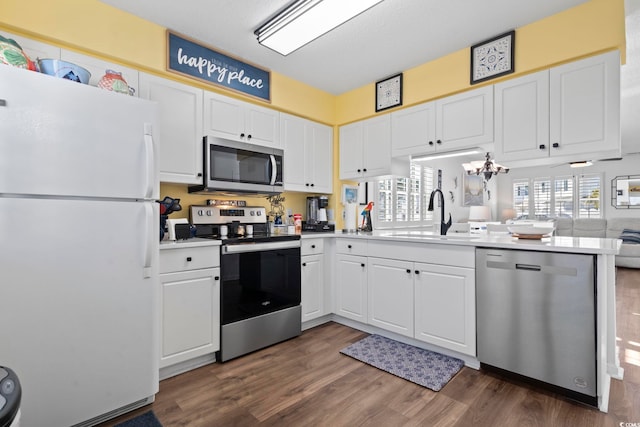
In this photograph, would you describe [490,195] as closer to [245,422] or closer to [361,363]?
[361,363]

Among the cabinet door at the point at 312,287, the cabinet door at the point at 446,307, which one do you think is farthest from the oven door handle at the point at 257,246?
the cabinet door at the point at 446,307

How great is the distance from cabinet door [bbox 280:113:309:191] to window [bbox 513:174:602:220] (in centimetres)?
707

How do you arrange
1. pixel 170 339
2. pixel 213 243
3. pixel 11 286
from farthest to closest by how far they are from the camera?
pixel 213 243, pixel 170 339, pixel 11 286

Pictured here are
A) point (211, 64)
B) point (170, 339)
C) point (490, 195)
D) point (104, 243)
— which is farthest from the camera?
point (490, 195)

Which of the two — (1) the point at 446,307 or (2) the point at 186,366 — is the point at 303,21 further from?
(2) the point at 186,366

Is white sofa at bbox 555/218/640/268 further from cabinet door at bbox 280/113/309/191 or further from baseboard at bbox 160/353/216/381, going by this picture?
baseboard at bbox 160/353/216/381

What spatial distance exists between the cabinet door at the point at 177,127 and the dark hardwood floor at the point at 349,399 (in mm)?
1513

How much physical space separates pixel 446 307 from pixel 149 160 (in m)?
2.27

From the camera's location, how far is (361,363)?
2.38m

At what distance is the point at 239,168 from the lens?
2.79 m

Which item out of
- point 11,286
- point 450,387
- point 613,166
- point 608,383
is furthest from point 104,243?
point 613,166

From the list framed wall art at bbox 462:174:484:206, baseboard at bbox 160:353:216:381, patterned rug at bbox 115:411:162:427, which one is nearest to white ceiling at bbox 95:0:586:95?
baseboard at bbox 160:353:216:381

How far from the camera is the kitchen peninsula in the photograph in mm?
1881

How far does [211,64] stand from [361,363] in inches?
108
